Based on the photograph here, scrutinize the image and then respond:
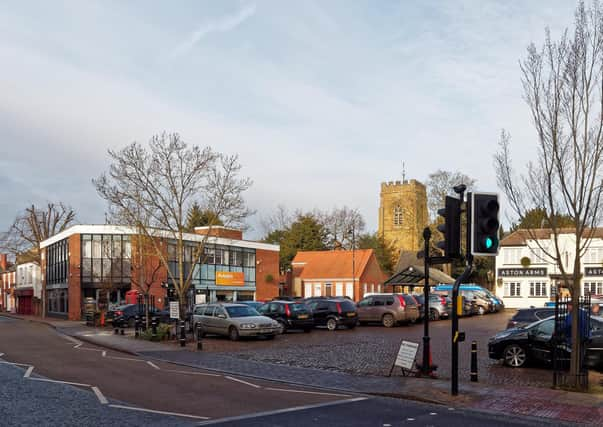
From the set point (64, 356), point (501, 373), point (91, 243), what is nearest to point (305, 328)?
point (64, 356)

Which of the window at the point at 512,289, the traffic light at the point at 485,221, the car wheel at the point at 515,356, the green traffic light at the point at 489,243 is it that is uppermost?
the traffic light at the point at 485,221

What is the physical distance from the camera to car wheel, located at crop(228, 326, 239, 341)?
25.3 meters

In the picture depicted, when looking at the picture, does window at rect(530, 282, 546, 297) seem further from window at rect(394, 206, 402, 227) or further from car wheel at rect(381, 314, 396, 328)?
window at rect(394, 206, 402, 227)

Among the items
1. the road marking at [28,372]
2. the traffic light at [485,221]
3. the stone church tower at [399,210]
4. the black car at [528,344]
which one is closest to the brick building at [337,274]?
the stone church tower at [399,210]

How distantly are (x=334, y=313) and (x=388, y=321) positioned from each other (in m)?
3.01

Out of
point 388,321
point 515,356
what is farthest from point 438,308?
point 515,356

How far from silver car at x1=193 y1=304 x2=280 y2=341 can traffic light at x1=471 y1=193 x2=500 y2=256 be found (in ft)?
48.6

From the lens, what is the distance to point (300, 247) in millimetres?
77312

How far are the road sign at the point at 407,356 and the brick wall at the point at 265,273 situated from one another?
43.3m

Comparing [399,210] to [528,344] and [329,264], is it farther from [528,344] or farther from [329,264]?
[528,344]

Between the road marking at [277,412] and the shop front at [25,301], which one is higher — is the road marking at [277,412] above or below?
above

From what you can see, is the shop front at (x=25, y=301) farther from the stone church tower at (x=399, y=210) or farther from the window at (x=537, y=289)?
the window at (x=537, y=289)

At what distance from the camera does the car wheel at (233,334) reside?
25331mm

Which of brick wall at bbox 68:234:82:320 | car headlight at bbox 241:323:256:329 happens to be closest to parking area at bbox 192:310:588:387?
car headlight at bbox 241:323:256:329
